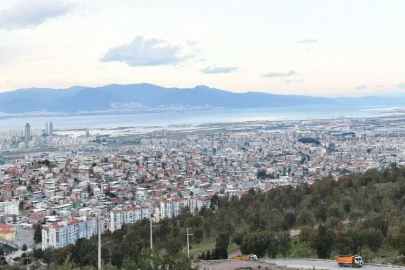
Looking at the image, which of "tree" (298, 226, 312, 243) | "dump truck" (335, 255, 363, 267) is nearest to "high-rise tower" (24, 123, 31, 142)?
"tree" (298, 226, 312, 243)

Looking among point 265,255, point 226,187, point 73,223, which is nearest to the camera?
point 265,255

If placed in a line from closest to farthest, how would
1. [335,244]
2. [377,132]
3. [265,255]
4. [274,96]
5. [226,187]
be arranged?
[335,244] → [265,255] → [226,187] → [377,132] → [274,96]

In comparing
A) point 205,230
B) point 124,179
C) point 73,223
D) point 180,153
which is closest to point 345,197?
point 205,230

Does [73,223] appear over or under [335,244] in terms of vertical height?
under

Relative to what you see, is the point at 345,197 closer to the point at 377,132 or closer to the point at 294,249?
the point at 294,249

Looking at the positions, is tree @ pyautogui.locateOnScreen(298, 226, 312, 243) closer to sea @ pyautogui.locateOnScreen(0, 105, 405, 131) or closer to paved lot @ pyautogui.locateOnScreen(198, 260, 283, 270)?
paved lot @ pyautogui.locateOnScreen(198, 260, 283, 270)

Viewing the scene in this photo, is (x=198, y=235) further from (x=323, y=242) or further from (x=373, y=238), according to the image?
(x=373, y=238)
